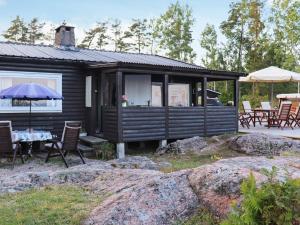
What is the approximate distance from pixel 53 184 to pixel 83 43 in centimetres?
3364

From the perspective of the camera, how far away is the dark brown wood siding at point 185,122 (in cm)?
1108

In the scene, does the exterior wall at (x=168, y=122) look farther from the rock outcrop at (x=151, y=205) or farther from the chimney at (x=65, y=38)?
the rock outcrop at (x=151, y=205)

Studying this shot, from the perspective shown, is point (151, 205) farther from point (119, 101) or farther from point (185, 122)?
point (185, 122)

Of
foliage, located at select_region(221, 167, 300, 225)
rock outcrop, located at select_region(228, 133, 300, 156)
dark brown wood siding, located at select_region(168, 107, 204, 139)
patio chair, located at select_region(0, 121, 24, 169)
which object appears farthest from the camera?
dark brown wood siding, located at select_region(168, 107, 204, 139)

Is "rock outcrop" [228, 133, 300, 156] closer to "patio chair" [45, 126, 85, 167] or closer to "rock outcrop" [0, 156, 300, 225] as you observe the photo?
"patio chair" [45, 126, 85, 167]

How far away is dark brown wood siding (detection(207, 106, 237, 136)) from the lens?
1195cm

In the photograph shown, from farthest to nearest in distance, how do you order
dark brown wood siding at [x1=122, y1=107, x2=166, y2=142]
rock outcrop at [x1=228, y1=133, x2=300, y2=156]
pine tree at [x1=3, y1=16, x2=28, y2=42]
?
1. pine tree at [x1=3, y1=16, x2=28, y2=42]
2. dark brown wood siding at [x1=122, y1=107, x2=166, y2=142]
3. rock outcrop at [x1=228, y1=133, x2=300, y2=156]

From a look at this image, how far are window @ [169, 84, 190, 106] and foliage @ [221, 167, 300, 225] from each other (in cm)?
→ 1179

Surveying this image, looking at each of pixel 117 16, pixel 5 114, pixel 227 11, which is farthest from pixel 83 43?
pixel 5 114

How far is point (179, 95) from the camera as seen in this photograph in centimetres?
1427

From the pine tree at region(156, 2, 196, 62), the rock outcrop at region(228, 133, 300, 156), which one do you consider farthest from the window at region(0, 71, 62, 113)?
the pine tree at region(156, 2, 196, 62)

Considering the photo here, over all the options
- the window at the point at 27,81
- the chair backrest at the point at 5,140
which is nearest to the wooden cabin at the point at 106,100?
the window at the point at 27,81

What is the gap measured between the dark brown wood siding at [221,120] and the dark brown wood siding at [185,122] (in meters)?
0.34

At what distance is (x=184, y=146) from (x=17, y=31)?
3165cm
